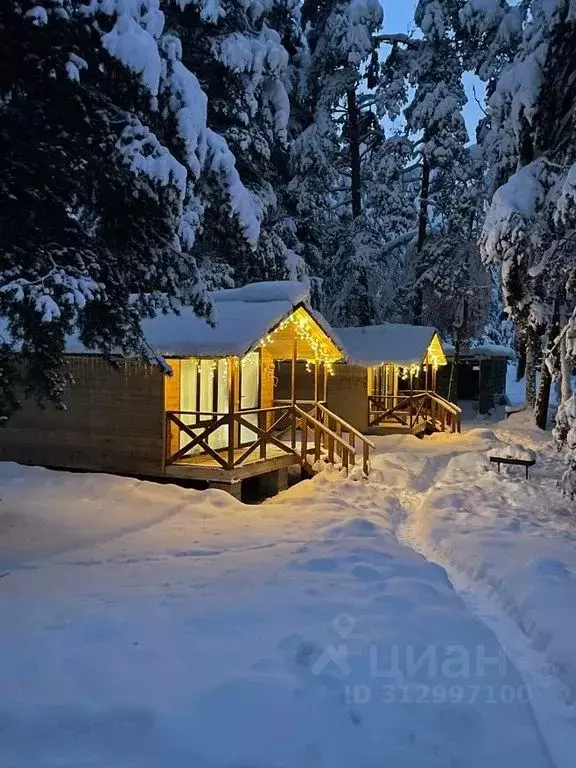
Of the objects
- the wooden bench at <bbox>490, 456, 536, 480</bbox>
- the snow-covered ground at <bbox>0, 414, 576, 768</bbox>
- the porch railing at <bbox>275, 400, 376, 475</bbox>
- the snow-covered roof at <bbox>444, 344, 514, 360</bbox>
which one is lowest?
the snow-covered ground at <bbox>0, 414, 576, 768</bbox>

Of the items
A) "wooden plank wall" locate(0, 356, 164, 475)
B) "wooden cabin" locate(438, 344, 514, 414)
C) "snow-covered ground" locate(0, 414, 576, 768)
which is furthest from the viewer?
"wooden cabin" locate(438, 344, 514, 414)

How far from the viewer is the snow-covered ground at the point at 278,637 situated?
13.1ft

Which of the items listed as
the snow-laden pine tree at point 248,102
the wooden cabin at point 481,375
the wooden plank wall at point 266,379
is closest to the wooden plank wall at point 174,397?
the snow-laden pine tree at point 248,102

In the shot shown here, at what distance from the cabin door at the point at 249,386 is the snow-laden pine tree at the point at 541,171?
247 inches

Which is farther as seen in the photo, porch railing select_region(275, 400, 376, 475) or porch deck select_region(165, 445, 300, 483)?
porch railing select_region(275, 400, 376, 475)

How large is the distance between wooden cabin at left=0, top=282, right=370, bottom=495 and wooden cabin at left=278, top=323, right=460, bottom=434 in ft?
24.8

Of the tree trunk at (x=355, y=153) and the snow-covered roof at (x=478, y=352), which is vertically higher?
the tree trunk at (x=355, y=153)

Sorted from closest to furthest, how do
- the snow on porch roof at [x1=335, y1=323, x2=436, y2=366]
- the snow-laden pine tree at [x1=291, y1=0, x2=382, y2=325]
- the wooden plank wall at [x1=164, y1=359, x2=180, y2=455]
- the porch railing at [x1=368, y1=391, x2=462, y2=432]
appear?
the wooden plank wall at [x1=164, y1=359, x2=180, y2=455] → the snow on porch roof at [x1=335, y1=323, x2=436, y2=366] → the porch railing at [x1=368, y1=391, x2=462, y2=432] → the snow-laden pine tree at [x1=291, y1=0, x2=382, y2=325]

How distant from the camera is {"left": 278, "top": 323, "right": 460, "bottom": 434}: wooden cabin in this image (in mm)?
21906

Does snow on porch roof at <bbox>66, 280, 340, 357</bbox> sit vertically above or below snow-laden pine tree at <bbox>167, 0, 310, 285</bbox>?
below

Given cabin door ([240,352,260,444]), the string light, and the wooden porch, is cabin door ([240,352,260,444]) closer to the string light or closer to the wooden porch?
the wooden porch

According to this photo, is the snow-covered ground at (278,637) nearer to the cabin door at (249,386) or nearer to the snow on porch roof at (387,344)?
the cabin door at (249,386)

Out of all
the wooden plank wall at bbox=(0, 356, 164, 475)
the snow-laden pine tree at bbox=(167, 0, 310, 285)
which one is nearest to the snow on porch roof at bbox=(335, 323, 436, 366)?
the snow-laden pine tree at bbox=(167, 0, 310, 285)

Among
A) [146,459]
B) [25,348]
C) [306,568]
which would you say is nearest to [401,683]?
[306,568]
